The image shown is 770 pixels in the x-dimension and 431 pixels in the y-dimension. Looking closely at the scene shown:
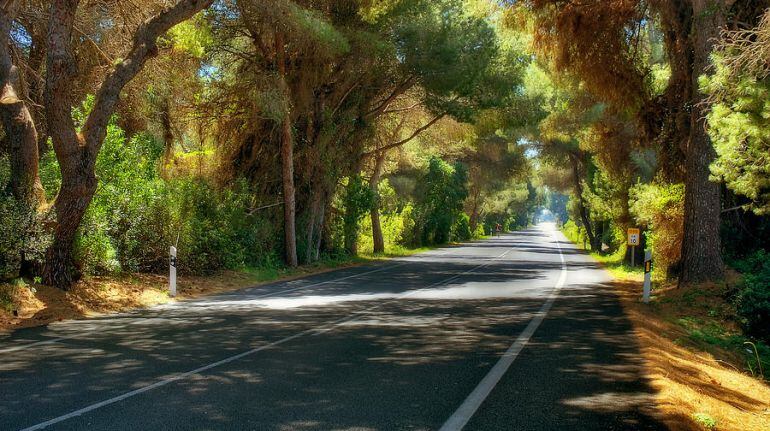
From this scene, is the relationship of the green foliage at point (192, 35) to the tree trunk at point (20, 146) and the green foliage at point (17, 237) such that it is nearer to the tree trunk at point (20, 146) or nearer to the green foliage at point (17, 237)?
the tree trunk at point (20, 146)

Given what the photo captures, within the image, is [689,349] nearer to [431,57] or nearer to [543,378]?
[543,378]

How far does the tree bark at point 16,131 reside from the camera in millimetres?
12680

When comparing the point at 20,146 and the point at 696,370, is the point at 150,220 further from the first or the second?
the point at 696,370

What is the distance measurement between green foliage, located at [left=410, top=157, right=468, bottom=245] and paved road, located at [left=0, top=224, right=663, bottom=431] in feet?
111

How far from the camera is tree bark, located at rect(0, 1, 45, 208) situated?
12.7 meters

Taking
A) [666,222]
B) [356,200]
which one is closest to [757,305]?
[666,222]

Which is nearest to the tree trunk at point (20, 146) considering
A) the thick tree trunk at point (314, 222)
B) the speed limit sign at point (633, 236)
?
the thick tree trunk at point (314, 222)

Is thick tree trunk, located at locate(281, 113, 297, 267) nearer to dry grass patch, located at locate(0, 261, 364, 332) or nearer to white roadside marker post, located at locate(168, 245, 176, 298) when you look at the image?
dry grass patch, located at locate(0, 261, 364, 332)

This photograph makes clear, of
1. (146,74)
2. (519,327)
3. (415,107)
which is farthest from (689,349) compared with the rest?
(415,107)

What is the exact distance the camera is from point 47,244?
1238 cm

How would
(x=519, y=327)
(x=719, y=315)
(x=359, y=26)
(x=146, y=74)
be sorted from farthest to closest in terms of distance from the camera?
(x=359, y=26), (x=146, y=74), (x=719, y=315), (x=519, y=327)

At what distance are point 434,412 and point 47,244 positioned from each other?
31.0 feet

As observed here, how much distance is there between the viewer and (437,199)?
49.0 m

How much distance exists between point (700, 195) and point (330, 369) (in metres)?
11.8
